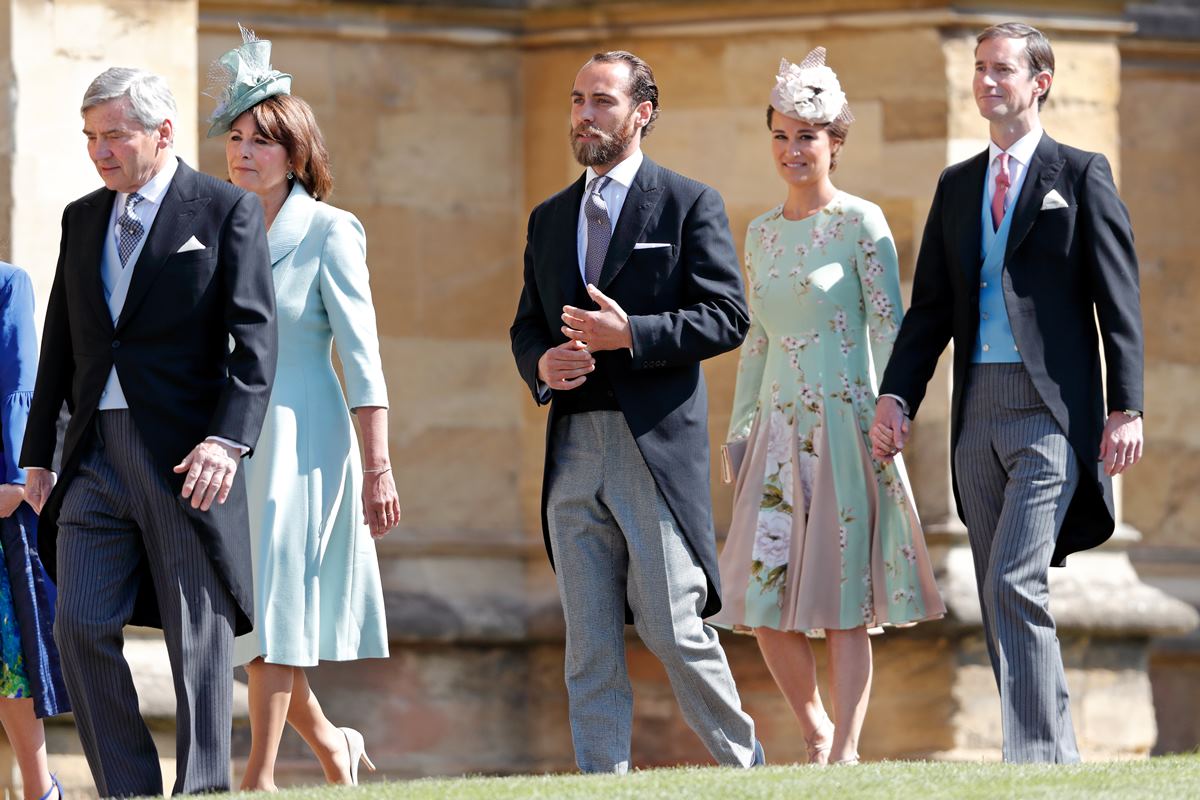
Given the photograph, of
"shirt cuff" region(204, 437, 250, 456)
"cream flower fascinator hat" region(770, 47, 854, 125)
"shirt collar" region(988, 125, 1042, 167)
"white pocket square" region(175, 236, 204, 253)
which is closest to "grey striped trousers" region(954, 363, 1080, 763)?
"shirt collar" region(988, 125, 1042, 167)

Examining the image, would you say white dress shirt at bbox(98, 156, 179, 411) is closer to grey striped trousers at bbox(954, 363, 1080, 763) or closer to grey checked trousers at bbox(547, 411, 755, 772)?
grey checked trousers at bbox(547, 411, 755, 772)

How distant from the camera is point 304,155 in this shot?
6.92 meters

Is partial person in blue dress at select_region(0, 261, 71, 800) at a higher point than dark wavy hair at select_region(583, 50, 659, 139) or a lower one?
lower

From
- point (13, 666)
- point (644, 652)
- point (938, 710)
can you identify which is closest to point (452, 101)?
point (644, 652)

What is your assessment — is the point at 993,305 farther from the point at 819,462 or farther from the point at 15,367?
the point at 15,367

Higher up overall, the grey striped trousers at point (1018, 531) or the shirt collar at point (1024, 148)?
the shirt collar at point (1024, 148)

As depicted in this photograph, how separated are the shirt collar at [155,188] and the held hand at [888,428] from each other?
2.07 m

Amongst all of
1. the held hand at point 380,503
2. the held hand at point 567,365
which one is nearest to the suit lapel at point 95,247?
the held hand at point 380,503

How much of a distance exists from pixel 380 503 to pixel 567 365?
2.23ft

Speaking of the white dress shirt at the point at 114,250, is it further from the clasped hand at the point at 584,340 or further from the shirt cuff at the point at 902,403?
the shirt cuff at the point at 902,403

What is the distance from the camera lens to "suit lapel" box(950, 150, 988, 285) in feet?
22.3

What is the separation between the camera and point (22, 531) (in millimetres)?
7227

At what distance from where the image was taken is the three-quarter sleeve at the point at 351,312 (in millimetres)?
6656

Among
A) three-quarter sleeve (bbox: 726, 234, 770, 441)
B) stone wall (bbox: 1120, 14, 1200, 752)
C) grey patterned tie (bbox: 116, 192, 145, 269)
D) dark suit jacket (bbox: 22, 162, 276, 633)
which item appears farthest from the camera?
stone wall (bbox: 1120, 14, 1200, 752)
